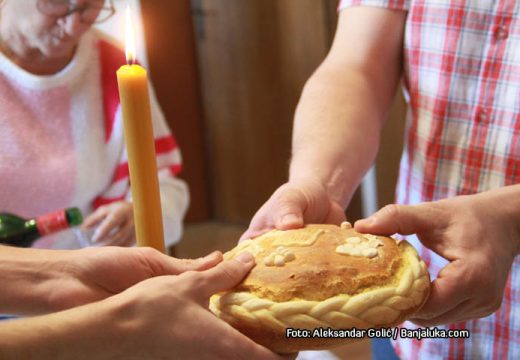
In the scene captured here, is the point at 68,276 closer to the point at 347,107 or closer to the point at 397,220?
the point at 397,220

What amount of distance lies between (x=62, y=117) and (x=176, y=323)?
0.50 meters

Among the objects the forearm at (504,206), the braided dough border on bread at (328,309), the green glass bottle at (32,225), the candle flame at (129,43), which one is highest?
the candle flame at (129,43)

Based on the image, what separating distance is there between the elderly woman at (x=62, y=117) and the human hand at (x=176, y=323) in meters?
0.32

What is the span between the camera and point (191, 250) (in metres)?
3.73

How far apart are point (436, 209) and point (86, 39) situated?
57 centimetres

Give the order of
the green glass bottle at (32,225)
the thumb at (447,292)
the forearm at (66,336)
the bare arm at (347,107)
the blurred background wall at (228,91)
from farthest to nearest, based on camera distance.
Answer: the blurred background wall at (228,91) → the bare arm at (347,107) → the green glass bottle at (32,225) → the thumb at (447,292) → the forearm at (66,336)

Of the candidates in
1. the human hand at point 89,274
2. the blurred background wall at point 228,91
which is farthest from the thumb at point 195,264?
the blurred background wall at point 228,91

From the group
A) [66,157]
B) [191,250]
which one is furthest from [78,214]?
[191,250]

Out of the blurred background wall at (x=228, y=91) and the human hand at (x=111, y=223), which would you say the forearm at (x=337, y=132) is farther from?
the blurred background wall at (x=228, y=91)

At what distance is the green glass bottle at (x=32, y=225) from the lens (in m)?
0.99

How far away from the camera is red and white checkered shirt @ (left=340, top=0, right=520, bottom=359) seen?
1.08m

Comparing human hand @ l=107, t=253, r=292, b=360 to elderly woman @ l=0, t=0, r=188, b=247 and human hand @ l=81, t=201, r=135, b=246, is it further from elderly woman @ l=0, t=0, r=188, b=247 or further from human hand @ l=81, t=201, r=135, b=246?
human hand @ l=81, t=201, r=135, b=246

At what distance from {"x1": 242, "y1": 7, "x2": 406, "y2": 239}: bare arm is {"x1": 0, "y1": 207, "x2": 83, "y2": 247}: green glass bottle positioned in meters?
0.35

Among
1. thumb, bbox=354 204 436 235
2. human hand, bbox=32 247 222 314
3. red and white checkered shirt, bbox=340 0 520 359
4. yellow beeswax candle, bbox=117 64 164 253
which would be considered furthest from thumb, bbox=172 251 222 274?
red and white checkered shirt, bbox=340 0 520 359
